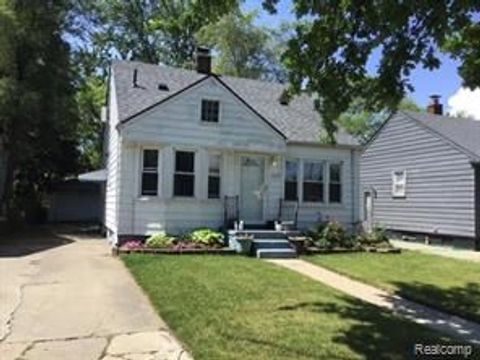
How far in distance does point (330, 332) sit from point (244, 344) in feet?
4.51

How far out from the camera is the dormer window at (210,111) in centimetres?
1966

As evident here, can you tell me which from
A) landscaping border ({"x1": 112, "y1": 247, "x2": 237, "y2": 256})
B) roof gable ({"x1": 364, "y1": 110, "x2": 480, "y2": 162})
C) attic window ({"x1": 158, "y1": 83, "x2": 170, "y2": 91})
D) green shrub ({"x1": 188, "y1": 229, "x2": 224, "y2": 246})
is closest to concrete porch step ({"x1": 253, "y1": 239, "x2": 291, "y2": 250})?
green shrub ({"x1": 188, "y1": 229, "x2": 224, "y2": 246})

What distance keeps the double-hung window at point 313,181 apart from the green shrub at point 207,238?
4347 mm

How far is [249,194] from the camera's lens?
20.4 m

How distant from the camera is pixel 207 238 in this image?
18000 mm

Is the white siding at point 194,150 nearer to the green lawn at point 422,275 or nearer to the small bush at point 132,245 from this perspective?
the small bush at point 132,245

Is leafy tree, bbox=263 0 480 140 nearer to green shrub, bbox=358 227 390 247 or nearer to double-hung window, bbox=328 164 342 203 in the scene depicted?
green shrub, bbox=358 227 390 247

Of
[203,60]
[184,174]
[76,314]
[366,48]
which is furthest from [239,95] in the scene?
[76,314]

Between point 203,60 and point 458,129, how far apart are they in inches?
466

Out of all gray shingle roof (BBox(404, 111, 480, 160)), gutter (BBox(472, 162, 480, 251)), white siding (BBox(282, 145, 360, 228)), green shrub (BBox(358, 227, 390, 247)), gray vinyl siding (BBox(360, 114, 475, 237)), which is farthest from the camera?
A: gray shingle roof (BBox(404, 111, 480, 160))

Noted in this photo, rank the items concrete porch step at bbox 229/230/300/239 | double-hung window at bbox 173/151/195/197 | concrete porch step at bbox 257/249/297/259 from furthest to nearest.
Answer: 1. double-hung window at bbox 173/151/195/197
2. concrete porch step at bbox 229/230/300/239
3. concrete porch step at bbox 257/249/297/259

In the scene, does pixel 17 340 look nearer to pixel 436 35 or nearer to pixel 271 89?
pixel 436 35

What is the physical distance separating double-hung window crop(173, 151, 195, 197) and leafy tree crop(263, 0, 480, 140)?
8.25 m

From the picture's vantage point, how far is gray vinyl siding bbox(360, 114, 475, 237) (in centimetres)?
2358
